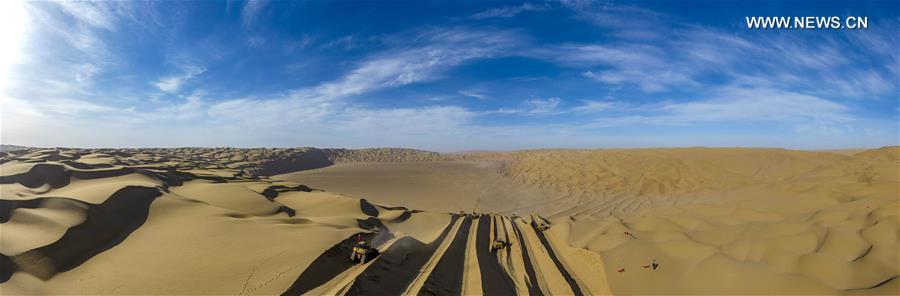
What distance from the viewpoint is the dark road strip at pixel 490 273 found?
672cm

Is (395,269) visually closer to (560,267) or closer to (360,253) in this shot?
(360,253)

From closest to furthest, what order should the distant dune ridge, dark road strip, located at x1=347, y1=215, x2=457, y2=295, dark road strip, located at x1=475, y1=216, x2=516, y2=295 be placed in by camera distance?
the distant dune ridge
dark road strip, located at x1=347, y1=215, x2=457, y2=295
dark road strip, located at x1=475, y1=216, x2=516, y2=295

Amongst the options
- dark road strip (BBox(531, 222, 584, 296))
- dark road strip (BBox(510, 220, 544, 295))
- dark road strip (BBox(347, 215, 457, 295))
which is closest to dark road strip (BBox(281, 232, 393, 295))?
dark road strip (BBox(347, 215, 457, 295))

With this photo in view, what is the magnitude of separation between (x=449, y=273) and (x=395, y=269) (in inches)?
47.6

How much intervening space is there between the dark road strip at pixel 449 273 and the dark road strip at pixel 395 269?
1.23 feet

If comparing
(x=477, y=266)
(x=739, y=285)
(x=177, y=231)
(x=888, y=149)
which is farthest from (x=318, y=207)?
(x=888, y=149)

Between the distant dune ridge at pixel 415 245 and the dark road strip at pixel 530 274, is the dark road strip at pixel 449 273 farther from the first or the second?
the dark road strip at pixel 530 274

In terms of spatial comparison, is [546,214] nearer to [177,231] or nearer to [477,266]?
[477,266]

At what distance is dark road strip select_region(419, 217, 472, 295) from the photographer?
6.50m

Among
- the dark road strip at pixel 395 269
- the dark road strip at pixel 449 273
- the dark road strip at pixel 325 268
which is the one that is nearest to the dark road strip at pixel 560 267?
the dark road strip at pixel 449 273

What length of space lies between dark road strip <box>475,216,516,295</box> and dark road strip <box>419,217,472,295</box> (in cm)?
45

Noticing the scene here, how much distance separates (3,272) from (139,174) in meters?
9.82

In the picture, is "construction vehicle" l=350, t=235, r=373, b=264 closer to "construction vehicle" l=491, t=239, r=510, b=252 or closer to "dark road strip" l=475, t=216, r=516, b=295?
"dark road strip" l=475, t=216, r=516, b=295

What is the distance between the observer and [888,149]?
17.9m
